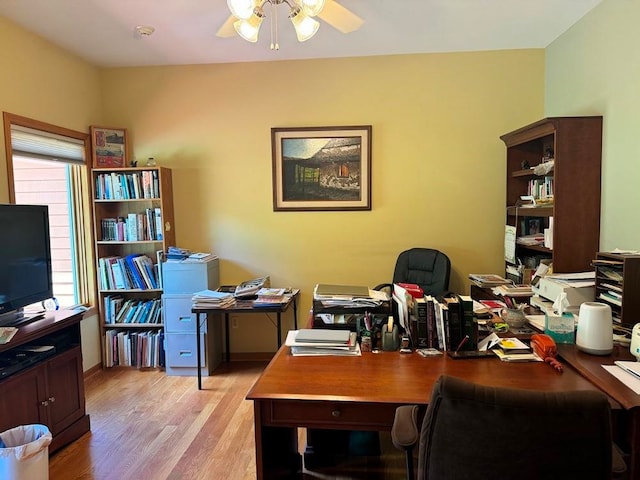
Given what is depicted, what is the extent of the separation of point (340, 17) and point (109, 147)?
237cm

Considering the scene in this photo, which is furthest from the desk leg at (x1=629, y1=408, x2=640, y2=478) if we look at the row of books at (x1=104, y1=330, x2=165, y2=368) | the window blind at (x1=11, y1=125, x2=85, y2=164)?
the window blind at (x1=11, y1=125, x2=85, y2=164)

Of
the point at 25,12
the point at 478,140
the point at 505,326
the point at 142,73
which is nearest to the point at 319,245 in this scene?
the point at 478,140

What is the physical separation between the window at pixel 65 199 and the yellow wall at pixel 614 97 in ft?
13.2

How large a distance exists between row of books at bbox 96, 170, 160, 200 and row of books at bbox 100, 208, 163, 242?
16 cm

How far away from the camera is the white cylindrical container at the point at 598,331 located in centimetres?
188

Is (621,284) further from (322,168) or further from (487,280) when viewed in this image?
(322,168)

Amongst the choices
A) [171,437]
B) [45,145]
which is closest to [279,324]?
[171,437]

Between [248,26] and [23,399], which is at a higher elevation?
[248,26]

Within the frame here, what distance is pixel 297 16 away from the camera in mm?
2334

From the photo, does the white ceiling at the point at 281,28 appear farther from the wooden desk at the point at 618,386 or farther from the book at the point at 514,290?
the wooden desk at the point at 618,386

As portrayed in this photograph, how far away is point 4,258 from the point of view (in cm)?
242

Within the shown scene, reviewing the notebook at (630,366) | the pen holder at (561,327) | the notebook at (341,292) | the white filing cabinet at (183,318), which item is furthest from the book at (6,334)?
the notebook at (630,366)

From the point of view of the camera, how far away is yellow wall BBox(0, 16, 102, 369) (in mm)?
2867

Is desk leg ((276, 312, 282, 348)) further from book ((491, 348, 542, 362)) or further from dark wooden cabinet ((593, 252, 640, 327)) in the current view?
dark wooden cabinet ((593, 252, 640, 327))
